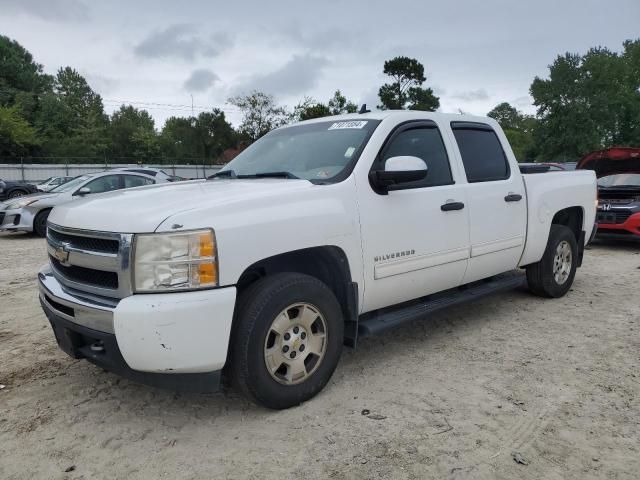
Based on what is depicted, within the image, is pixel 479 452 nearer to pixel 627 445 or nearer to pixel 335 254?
pixel 627 445

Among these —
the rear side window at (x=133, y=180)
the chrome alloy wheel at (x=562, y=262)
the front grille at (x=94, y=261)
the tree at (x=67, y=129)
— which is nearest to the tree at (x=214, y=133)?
the tree at (x=67, y=129)

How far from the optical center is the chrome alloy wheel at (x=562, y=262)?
550 cm

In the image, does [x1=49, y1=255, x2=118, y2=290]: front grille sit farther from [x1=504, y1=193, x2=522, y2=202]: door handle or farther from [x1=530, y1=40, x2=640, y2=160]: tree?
[x1=530, y1=40, x2=640, y2=160]: tree


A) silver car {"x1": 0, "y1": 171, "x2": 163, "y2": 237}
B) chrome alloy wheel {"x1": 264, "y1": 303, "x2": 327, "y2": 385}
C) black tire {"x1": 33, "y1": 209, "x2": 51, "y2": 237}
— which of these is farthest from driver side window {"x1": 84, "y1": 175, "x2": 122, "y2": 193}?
Result: chrome alloy wheel {"x1": 264, "y1": 303, "x2": 327, "y2": 385}

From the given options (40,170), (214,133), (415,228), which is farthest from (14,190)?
(214,133)

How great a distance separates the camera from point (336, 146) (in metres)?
3.80

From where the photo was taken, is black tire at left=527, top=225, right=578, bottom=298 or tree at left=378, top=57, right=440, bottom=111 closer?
black tire at left=527, top=225, right=578, bottom=298

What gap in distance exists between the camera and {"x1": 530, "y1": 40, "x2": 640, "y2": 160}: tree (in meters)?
46.8

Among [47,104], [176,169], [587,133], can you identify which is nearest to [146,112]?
[47,104]

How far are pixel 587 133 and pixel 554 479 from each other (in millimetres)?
50572

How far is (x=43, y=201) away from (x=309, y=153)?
9367mm

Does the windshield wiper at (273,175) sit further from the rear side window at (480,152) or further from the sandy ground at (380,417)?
the rear side window at (480,152)

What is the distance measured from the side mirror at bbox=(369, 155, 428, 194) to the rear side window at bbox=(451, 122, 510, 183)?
1.06m

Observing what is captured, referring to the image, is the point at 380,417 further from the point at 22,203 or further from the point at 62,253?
the point at 22,203
